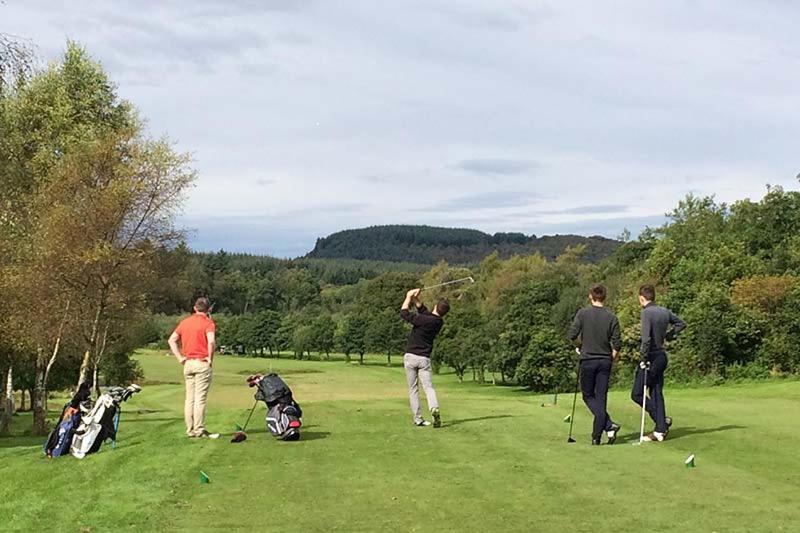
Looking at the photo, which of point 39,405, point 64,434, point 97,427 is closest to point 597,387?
point 97,427

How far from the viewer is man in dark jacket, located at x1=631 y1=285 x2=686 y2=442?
43.8 ft

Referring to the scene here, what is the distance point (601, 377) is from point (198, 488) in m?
6.57

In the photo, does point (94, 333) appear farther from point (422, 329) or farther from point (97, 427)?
point (422, 329)

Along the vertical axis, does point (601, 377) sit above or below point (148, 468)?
above

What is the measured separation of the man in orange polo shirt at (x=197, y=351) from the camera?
46.2 feet

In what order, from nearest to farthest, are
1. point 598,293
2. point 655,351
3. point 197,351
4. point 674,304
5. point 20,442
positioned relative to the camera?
point 598,293 < point 655,351 < point 197,351 < point 20,442 < point 674,304

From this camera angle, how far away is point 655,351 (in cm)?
1352

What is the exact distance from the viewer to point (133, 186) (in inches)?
1201

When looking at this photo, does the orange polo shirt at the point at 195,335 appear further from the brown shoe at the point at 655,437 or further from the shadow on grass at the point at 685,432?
the brown shoe at the point at 655,437

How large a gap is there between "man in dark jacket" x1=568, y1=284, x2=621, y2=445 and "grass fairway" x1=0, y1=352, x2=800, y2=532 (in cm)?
50

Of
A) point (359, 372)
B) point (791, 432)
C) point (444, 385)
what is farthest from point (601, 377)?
point (359, 372)

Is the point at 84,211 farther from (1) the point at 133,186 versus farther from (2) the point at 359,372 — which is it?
(2) the point at 359,372

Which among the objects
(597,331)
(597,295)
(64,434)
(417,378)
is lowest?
(64,434)

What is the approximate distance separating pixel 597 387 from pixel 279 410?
532 cm
